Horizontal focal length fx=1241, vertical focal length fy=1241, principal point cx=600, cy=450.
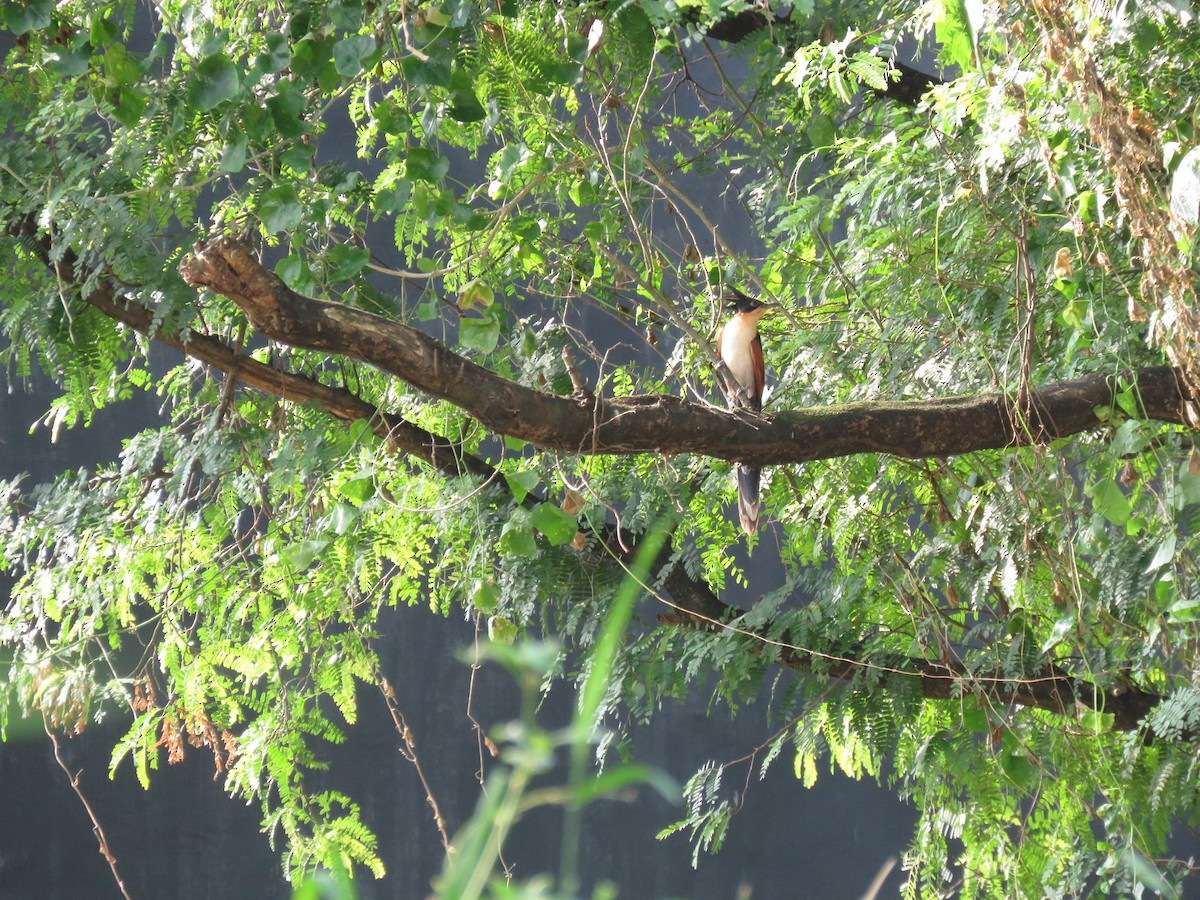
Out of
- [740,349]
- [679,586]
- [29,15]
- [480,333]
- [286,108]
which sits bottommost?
[679,586]

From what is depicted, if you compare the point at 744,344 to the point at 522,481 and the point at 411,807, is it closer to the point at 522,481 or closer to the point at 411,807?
the point at 522,481

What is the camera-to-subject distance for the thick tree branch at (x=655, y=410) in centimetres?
140

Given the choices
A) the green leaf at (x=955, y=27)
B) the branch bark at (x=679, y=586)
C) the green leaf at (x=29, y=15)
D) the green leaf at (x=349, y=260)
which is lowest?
the branch bark at (x=679, y=586)

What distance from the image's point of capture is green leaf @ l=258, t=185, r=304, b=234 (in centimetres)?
184

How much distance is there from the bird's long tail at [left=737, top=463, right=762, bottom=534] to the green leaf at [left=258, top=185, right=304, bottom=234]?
41.5 inches

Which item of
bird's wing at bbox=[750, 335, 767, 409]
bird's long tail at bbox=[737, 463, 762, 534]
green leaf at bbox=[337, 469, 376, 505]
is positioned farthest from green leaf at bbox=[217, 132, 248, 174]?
bird's wing at bbox=[750, 335, 767, 409]

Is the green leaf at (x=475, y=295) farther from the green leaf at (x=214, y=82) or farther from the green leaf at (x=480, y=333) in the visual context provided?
the green leaf at (x=214, y=82)

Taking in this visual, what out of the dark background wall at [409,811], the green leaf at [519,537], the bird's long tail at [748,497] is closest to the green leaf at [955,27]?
the green leaf at [519,537]

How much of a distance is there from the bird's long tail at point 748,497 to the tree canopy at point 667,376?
155mm

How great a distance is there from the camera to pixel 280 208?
185 centimetres

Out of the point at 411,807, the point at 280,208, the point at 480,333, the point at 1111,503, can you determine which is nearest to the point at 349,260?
the point at 280,208

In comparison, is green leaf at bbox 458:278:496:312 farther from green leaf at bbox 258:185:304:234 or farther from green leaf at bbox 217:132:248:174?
green leaf at bbox 217:132:248:174

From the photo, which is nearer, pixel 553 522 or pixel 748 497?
pixel 553 522

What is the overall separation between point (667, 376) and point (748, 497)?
0.48 meters
